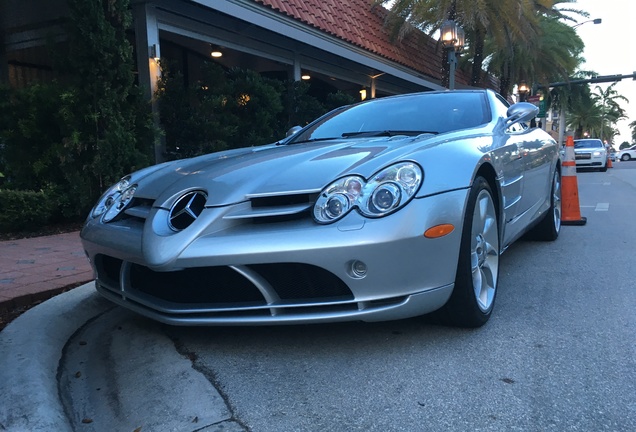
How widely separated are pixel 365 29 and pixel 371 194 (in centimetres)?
1136

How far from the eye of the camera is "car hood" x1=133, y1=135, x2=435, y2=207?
2.55 metres

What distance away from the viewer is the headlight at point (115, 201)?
3055 millimetres

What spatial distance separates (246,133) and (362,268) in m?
6.67

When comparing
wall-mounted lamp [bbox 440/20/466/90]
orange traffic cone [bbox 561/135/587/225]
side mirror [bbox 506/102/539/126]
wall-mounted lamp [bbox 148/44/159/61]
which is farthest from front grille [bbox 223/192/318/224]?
wall-mounted lamp [bbox 440/20/466/90]

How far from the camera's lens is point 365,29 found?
42.2 feet

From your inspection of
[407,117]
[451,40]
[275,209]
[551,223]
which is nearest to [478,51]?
[451,40]

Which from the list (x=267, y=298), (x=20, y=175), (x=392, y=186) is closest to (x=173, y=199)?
(x=267, y=298)

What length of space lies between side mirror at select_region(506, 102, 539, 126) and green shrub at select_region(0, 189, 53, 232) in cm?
527

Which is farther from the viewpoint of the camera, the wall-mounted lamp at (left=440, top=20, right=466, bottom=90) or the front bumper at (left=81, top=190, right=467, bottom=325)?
the wall-mounted lamp at (left=440, top=20, right=466, bottom=90)

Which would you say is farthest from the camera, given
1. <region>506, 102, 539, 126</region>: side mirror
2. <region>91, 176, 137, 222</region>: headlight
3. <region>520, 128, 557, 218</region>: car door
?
<region>520, 128, 557, 218</region>: car door

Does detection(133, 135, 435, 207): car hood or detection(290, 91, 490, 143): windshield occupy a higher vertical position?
detection(290, 91, 490, 143): windshield

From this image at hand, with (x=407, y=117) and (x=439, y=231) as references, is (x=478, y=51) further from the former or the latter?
(x=439, y=231)

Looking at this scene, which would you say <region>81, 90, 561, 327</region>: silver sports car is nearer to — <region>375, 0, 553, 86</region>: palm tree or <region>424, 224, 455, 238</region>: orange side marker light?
<region>424, 224, 455, 238</region>: orange side marker light

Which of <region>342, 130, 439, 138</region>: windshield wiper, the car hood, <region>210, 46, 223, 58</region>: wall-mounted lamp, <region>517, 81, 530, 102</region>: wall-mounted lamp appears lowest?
the car hood
